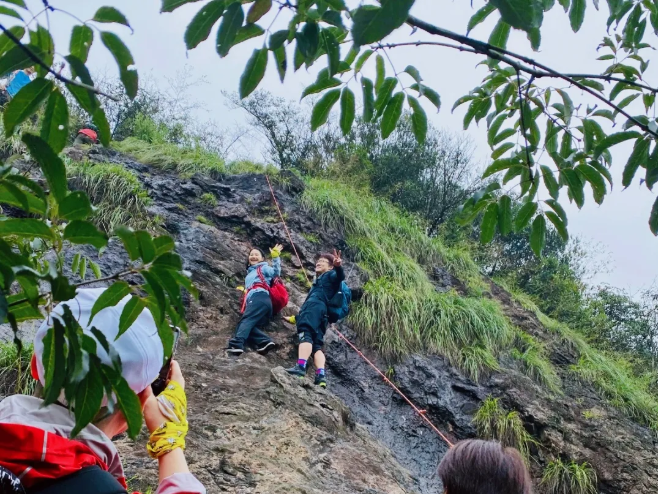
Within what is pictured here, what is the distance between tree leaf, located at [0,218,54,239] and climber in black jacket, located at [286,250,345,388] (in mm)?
4733

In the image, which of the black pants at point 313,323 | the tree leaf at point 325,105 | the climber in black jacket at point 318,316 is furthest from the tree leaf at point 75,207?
the black pants at point 313,323

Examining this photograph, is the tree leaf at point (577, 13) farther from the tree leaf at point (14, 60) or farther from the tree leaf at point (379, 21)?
the tree leaf at point (14, 60)

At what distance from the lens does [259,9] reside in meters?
1.17

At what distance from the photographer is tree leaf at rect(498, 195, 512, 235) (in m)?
1.92

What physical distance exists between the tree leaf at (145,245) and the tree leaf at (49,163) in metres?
0.14

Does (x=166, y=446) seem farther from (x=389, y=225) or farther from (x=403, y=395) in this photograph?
(x=389, y=225)

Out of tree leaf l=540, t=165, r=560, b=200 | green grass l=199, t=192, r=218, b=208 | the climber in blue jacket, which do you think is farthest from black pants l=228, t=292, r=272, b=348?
tree leaf l=540, t=165, r=560, b=200

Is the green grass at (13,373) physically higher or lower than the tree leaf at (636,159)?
lower

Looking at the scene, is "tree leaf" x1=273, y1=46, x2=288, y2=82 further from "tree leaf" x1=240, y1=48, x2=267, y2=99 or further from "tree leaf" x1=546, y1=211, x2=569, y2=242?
"tree leaf" x1=546, y1=211, x2=569, y2=242

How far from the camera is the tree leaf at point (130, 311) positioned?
1.00 metres

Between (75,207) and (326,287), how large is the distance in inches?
Result: 209

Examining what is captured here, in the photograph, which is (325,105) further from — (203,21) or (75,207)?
(75,207)

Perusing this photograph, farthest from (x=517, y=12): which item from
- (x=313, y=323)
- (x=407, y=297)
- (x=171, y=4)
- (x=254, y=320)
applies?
(x=407, y=297)

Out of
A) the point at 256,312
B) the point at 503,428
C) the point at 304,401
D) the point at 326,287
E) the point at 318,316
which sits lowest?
the point at 503,428
